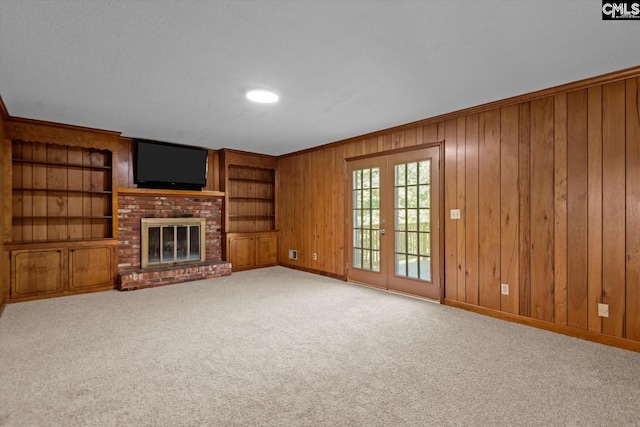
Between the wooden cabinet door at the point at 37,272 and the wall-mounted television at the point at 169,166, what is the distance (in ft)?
5.34

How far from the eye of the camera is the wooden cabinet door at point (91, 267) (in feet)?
14.9

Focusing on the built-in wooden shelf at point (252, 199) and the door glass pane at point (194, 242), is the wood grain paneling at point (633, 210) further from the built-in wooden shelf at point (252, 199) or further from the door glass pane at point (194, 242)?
the door glass pane at point (194, 242)

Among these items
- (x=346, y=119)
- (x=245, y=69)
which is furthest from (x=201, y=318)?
(x=346, y=119)

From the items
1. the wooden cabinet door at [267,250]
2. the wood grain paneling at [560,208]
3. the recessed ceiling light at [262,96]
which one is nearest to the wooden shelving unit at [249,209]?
the wooden cabinet door at [267,250]

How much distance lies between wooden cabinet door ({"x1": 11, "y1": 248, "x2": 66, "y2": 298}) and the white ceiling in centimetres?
186

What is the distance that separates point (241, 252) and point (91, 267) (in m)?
2.50

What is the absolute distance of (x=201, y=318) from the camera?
3.52 metres

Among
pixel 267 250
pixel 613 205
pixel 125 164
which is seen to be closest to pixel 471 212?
pixel 613 205

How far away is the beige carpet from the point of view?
6.09ft

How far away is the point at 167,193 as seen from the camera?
5.50 m

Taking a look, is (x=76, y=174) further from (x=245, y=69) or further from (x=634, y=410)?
(x=634, y=410)

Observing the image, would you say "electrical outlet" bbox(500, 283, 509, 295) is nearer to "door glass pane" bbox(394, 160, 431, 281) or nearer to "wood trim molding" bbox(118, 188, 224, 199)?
"door glass pane" bbox(394, 160, 431, 281)

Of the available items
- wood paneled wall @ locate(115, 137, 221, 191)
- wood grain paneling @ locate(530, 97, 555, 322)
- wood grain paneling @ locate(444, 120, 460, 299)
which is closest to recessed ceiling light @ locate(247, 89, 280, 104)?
wood grain paneling @ locate(444, 120, 460, 299)

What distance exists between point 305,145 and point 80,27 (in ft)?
13.2
